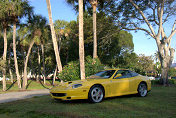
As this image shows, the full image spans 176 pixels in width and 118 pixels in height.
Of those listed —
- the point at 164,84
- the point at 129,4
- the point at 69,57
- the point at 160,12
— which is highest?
the point at 129,4

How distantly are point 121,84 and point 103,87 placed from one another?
37.0 inches

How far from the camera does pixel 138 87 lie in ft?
25.4

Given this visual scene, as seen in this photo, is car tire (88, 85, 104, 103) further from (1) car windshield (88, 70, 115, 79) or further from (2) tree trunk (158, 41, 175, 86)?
(2) tree trunk (158, 41, 175, 86)

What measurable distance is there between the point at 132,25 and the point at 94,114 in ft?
56.9

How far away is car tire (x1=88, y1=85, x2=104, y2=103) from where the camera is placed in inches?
246

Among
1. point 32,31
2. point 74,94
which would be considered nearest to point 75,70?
point 74,94

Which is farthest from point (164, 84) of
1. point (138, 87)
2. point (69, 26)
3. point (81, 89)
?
point (69, 26)

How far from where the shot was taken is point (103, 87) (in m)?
6.61

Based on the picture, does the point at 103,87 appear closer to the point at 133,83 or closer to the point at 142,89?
the point at 133,83

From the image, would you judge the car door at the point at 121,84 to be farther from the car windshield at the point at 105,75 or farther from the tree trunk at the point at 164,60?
the tree trunk at the point at 164,60

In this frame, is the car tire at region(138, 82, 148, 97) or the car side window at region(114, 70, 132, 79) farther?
the car tire at region(138, 82, 148, 97)

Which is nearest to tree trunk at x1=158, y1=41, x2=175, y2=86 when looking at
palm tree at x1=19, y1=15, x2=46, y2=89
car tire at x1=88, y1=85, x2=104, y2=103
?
car tire at x1=88, y1=85, x2=104, y2=103

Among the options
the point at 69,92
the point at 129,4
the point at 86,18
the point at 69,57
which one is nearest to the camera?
the point at 69,92

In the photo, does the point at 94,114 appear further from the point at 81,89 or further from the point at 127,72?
the point at 127,72
